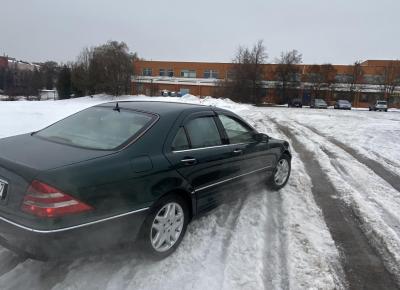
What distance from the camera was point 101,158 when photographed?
288 cm

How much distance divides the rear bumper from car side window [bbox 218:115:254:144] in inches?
78.7

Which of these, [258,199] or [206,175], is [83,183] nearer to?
[206,175]

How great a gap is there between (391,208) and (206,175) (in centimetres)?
324

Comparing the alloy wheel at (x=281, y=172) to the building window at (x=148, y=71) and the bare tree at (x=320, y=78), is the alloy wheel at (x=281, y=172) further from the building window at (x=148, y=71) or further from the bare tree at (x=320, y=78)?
the building window at (x=148, y=71)

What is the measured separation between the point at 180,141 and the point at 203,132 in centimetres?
48

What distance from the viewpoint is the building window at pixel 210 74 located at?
6850 cm

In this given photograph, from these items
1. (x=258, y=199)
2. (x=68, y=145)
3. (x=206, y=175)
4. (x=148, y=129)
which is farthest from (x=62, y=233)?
(x=258, y=199)

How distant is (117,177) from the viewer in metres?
2.83

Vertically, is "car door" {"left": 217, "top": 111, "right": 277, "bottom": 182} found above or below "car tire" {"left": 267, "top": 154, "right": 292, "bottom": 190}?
above

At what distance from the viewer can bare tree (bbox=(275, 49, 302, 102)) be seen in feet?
181

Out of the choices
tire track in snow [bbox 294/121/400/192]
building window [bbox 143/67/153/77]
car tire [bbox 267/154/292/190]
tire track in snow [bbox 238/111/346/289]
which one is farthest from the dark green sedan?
building window [bbox 143/67/153/77]

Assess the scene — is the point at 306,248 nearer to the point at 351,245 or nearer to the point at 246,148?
the point at 351,245

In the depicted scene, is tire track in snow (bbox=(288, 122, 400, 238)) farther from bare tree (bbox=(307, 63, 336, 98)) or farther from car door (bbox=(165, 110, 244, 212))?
bare tree (bbox=(307, 63, 336, 98))

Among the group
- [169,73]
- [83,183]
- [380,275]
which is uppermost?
[169,73]
